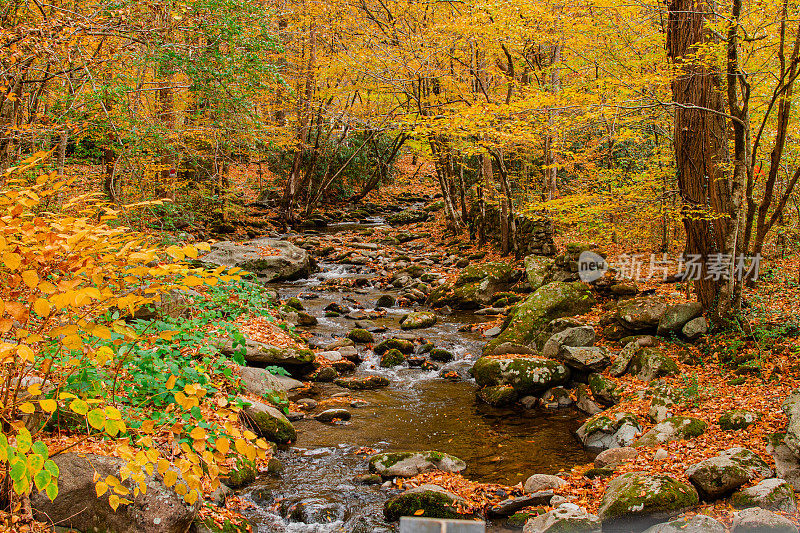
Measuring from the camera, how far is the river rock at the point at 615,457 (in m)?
5.56

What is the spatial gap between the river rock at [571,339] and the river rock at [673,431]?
2.74 meters

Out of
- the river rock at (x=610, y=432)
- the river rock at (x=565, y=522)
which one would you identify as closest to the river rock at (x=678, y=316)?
the river rock at (x=610, y=432)

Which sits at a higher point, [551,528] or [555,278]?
[555,278]

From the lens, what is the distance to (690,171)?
805cm

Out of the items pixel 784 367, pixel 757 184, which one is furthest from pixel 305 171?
pixel 784 367

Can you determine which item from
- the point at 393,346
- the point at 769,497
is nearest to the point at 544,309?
the point at 393,346

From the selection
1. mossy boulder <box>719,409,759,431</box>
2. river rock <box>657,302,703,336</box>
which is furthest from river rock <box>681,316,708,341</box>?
mossy boulder <box>719,409,759,431</box>

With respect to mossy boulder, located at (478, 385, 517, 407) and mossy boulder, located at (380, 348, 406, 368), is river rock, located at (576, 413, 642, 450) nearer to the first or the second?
mossy boulder, located at (478, 385, 517, 407)

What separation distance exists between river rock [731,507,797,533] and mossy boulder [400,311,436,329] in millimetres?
7559

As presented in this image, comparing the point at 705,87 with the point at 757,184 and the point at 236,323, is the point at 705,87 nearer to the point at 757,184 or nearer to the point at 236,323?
the point at 757,184

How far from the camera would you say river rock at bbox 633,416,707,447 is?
5.69 meters

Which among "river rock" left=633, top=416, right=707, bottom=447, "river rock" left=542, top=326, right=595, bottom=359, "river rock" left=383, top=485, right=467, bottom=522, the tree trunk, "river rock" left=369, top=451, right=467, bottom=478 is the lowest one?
"river rock" left=369, top=451, right=467, bottom=478

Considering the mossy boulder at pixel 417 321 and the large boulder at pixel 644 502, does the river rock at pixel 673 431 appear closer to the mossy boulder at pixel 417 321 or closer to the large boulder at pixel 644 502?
the large boulder at pixel 644 502

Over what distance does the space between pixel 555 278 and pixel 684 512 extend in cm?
796
